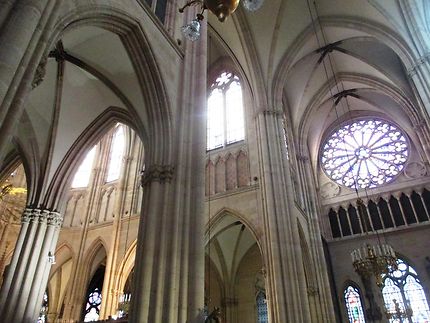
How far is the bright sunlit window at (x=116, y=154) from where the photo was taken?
1912 centimetres

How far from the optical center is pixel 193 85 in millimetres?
8695

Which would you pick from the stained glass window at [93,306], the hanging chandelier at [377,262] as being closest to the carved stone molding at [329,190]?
the hanging chandelier at [377,262]

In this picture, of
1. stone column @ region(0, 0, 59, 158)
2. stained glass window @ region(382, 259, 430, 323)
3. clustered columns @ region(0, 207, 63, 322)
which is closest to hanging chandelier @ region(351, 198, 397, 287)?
stained glass window @ region(382, 259, 430, 323)

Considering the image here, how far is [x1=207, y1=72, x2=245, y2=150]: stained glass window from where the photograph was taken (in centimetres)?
1612

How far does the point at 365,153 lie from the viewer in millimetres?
19875

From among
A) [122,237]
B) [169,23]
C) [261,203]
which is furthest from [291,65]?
[122,237]

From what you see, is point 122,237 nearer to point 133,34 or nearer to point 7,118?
point 133,34

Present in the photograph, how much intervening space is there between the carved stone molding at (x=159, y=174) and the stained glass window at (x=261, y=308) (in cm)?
1163

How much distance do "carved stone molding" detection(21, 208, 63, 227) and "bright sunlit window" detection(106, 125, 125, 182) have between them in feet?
25.8

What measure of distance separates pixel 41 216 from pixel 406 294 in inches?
585

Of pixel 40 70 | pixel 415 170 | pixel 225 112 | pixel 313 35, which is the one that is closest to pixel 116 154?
pixel 225 112

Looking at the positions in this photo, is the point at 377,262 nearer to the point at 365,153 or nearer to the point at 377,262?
the point at 377,262

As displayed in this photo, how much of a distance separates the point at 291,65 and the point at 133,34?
9208 millimetres

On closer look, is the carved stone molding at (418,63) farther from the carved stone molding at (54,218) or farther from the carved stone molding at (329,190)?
the carved stone molding at (54,218)
